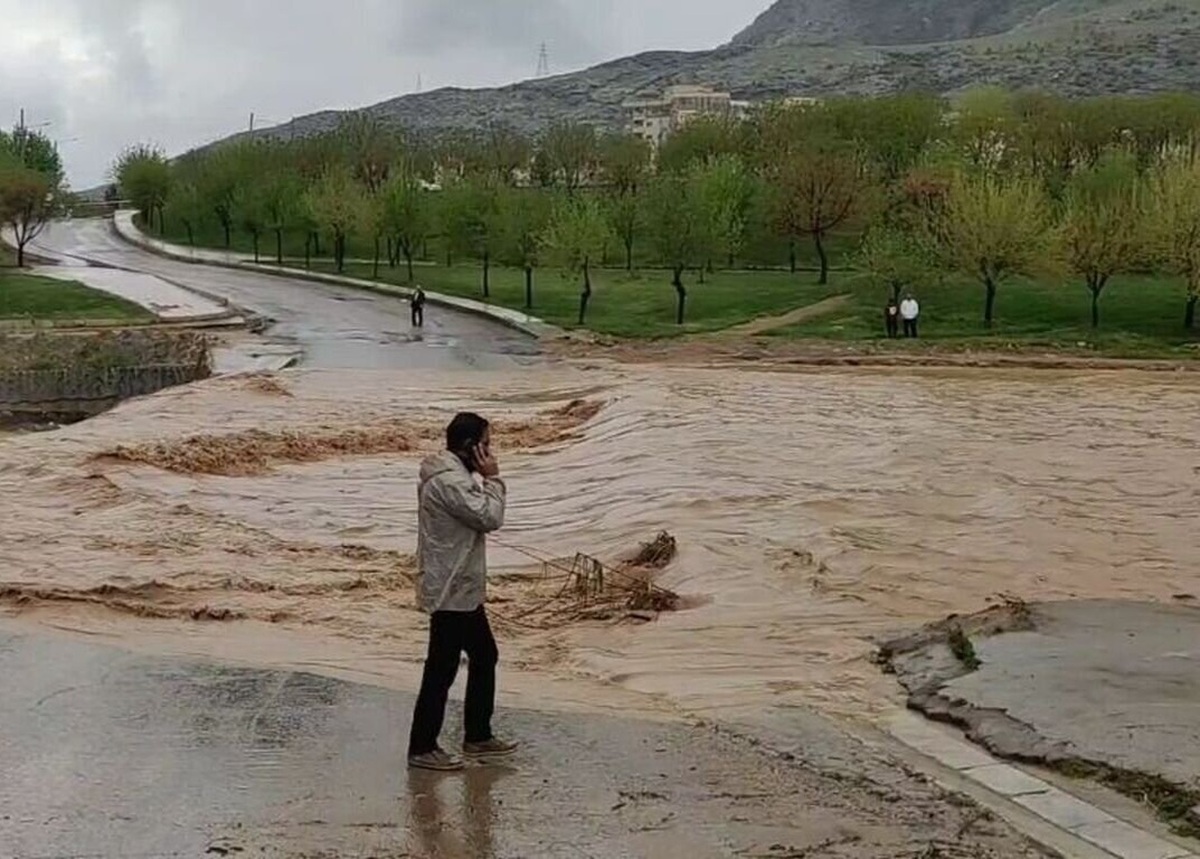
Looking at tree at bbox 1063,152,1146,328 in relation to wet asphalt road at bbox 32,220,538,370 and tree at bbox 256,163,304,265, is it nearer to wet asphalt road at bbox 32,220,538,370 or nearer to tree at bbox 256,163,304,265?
wet asphalt road at bbox 32,220,538,370

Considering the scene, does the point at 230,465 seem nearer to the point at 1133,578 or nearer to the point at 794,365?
the point at 1133,578

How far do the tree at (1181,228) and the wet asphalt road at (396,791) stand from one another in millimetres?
45667

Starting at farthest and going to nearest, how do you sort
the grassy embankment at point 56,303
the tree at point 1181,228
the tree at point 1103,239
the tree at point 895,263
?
1. the grassy embankment at point 56,303
2. the tree at point 895,263
3. the tree at point 1103,239
4. the tree at point 1181,228

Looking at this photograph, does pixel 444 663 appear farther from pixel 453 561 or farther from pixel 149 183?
pixel 149 183

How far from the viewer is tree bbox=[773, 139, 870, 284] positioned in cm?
7250

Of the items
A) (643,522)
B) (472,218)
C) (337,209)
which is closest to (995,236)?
(472,218)

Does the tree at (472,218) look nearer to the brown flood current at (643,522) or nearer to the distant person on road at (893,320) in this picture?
the distant person on road at (893,320)

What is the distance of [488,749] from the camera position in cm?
902

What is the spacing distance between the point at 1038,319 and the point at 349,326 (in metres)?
23.1

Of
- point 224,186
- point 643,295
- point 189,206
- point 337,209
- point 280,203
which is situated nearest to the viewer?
point 643,295

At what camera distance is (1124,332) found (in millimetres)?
51938

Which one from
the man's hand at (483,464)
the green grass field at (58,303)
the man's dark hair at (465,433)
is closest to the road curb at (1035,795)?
the man's hand at (483,464)

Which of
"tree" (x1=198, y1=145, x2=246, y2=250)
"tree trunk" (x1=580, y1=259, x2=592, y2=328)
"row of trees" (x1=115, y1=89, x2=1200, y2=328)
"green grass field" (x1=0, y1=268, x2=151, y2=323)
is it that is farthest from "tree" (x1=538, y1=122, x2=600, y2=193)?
"tree trunk" (x1=580, y1=259, x2=592, y2=328)

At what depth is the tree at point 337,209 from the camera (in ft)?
265
